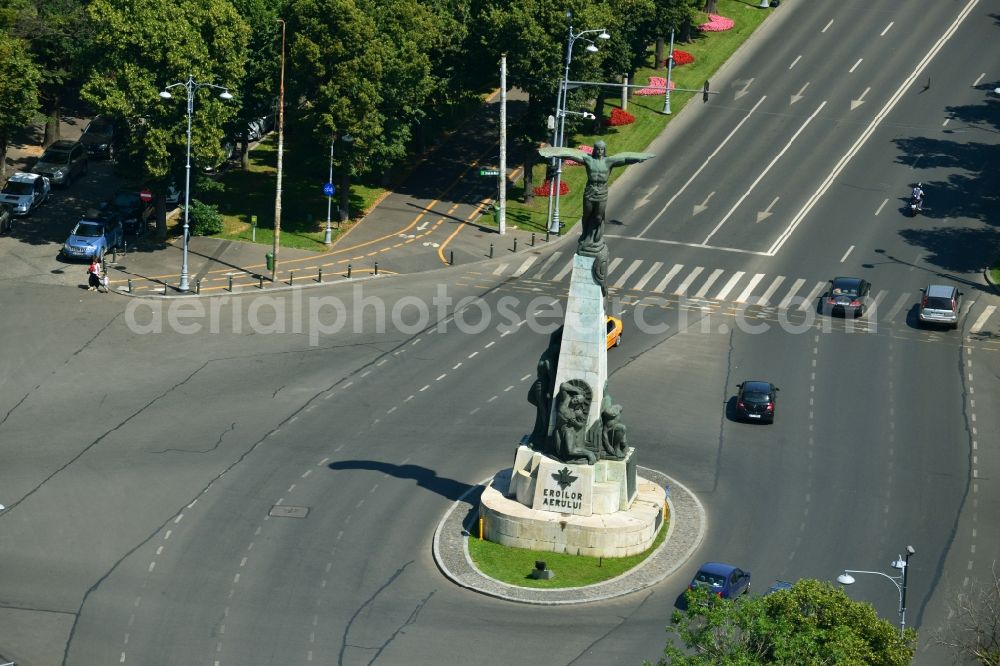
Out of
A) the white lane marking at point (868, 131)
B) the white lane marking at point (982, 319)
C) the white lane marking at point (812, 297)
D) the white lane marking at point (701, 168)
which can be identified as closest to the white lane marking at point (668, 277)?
the white lane marking at point (701, 168)

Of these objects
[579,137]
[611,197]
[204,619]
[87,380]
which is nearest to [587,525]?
[204,619]

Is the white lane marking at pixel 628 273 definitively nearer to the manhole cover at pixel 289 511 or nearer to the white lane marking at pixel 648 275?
the white lane marking at pixel 648 275

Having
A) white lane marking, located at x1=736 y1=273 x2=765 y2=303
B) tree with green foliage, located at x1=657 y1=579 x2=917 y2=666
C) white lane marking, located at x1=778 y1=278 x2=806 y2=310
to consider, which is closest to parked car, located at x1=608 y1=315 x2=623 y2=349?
white lane marking, located at x1=736 y1=273 x2=765 y2=303

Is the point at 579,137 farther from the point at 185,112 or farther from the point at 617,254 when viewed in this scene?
the point at 185,112

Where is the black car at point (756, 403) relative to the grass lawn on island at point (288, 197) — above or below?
below

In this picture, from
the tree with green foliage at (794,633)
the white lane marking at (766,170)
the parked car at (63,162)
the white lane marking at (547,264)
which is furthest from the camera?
the parked car at (63,162)

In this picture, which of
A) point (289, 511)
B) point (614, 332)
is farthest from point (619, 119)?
point (289, 511)
